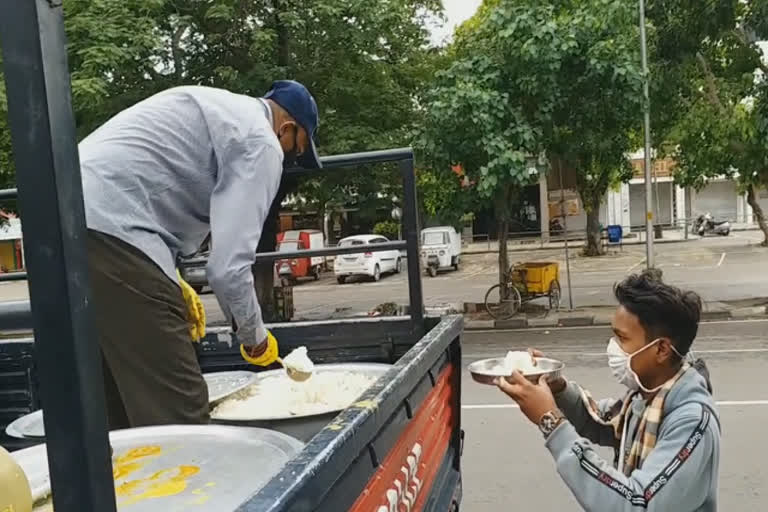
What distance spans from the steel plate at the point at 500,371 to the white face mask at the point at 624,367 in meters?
0.19

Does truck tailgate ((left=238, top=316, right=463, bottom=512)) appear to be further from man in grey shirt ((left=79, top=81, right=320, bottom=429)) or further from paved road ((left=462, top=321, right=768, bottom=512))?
paved road ((left=462, top=321, right=768, bottom=512))

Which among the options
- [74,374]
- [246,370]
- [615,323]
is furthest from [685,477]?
[246,370]

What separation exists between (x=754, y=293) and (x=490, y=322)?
5420mm

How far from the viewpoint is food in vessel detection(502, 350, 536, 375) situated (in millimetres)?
2191

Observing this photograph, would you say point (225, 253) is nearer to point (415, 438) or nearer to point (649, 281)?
point (415, 438)

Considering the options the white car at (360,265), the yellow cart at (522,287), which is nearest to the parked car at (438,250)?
the white car at (360,265)

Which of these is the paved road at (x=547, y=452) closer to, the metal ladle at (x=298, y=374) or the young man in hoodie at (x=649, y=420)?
the metal ladle at (x=298, y=374)

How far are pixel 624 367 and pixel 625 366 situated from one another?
13mm

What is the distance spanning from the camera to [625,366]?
201cm

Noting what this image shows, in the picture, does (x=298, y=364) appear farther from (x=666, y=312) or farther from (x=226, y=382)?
(x=666, y=312)

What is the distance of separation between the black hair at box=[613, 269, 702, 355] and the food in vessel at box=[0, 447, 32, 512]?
1516 mm

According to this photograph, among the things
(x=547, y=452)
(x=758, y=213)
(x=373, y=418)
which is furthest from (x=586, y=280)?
(x=373, y=418)

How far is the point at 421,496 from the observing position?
6.51 feet

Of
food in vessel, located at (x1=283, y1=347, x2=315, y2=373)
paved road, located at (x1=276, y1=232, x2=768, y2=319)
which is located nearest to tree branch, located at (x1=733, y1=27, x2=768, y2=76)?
paved road, located at (x1=276, y1=232, x2=768, y2=319)
